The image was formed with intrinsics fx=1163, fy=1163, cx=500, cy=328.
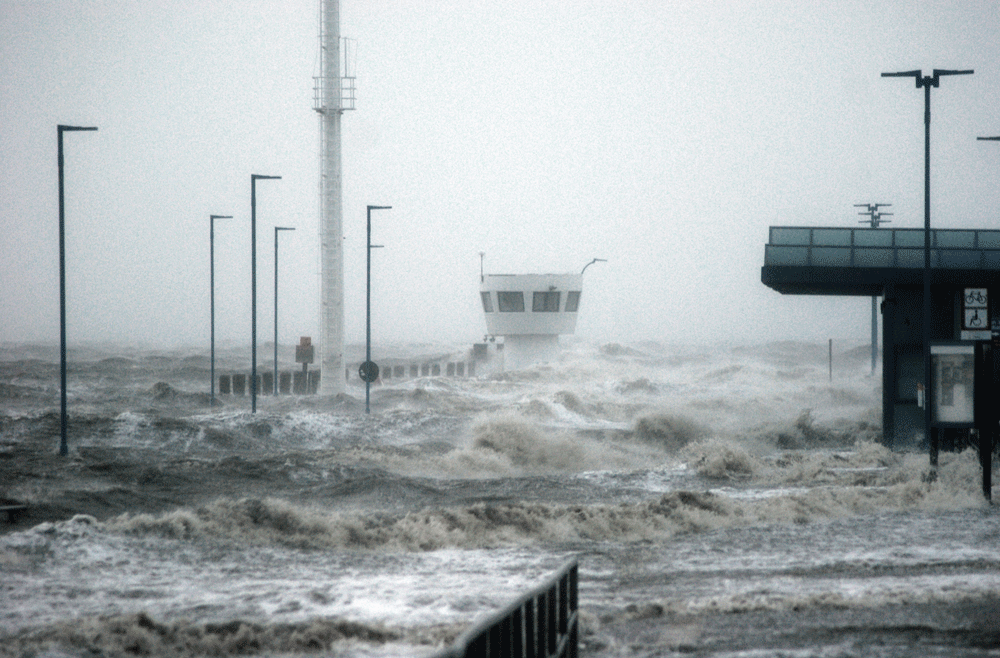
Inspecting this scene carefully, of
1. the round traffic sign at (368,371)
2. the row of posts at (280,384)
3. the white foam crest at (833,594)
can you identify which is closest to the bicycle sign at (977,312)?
the white foam crest at (833,594)

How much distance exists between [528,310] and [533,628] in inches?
2776

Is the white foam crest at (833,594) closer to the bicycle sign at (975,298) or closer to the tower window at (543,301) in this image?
the bicycle sign at (975,298)

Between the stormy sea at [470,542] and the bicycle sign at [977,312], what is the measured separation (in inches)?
119

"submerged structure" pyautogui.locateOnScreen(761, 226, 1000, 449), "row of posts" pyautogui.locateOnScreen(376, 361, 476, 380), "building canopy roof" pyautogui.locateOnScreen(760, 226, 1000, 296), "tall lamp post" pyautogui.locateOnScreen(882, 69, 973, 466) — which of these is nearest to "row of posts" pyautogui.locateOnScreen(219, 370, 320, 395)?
"row of posts" pyautogui.locateOnScreen(376, 361, 476, 380)

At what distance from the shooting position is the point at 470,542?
17.5 meters

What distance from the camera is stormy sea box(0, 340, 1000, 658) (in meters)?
10.8

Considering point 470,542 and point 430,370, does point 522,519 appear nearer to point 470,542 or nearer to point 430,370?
point 470,542

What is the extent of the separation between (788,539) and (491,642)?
1220 centimetres

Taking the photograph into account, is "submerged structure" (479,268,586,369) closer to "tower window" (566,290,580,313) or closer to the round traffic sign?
"tower window" (566,290,580,313)

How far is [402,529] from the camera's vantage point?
18219mm

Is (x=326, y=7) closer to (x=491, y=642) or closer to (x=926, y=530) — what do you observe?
A: (x=926, y=530)

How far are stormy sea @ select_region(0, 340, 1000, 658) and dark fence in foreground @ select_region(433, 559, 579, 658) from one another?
1044 millimetres

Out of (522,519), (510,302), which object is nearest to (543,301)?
(510,302)

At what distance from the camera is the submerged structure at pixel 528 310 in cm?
7694
